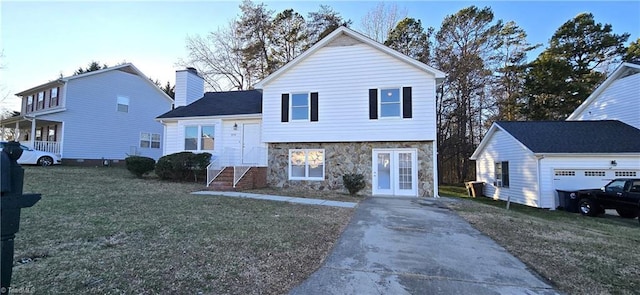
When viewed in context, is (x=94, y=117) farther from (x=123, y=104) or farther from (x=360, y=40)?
(x=360, y=40)

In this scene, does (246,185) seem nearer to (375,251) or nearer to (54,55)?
(54,55)

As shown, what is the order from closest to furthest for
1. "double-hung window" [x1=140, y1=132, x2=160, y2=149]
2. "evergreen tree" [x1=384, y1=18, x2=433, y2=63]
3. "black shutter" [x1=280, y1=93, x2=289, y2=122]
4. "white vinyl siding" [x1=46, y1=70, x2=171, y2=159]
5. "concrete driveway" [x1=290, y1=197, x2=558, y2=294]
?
"concrete driveway" [x1=290, y1=197, x2=558, y2=294], "black shutter" [x1=280, y1=93, x2=289, y2=122], "white vinyl siding" [x1=46, y1=70, x2=171, y2=159], "double-hung window" [x1=140, y1=132, x2=160, y2=149], "evergreen tree" [x1=384, y1=18, x2=433, y2=63]

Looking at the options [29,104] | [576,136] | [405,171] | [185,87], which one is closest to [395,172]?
[405,171]

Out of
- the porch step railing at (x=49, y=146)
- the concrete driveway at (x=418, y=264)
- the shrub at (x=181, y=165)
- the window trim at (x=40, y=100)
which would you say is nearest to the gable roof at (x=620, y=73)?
the concrete driveway at (x=418, y=264)

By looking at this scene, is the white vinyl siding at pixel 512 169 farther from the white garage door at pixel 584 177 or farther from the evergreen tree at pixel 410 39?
the evergreen tree at pixel 410 39

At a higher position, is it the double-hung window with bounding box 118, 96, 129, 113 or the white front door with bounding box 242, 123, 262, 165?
the double-hung window with bounding box 118, 96, 129, 113

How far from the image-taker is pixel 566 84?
22.4 m

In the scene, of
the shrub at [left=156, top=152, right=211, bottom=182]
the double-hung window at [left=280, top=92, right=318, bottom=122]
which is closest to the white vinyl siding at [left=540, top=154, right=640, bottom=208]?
the double-hung window at [left=280, top=92, right=318, bottom=122]

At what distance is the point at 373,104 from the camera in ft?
43.3

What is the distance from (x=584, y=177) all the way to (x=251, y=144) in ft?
51.7

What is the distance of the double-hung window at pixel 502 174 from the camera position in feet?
55.6

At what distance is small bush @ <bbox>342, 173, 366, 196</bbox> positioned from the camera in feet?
42.0

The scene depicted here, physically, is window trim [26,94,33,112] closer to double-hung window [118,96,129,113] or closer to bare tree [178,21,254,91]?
double-hung window [118,96,129,113]

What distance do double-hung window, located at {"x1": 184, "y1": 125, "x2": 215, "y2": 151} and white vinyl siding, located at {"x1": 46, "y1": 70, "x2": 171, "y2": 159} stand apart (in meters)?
9.09
